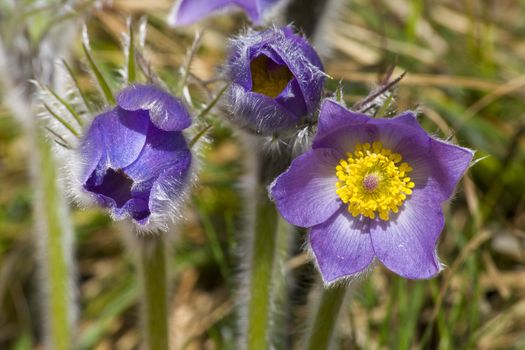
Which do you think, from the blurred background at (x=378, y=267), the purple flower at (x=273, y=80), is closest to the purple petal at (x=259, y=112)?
the purple flower at (x=273, y=80)

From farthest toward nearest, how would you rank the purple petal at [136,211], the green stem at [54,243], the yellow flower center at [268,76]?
the green stem at [54,243]
the yellow flower center at [268,76]
the purple petal at [136,211]

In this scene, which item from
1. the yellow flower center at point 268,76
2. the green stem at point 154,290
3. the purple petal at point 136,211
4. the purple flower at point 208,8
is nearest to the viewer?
the purple petal at point 136,211

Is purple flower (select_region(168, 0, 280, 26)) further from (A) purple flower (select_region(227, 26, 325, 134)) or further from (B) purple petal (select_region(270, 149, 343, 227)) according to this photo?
(B) purple petal (select_region(270, 149, 343, 227))

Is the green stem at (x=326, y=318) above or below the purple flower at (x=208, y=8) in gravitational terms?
below

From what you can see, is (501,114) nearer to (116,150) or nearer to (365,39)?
(365,39)

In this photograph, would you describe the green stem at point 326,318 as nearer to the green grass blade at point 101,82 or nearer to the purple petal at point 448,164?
the purple petal at point 448,164

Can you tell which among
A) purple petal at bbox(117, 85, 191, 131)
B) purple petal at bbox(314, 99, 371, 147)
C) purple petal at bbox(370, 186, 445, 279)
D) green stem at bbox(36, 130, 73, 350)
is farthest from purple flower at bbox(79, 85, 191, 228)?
green stem at bbox(36, 130, 73, 350)
